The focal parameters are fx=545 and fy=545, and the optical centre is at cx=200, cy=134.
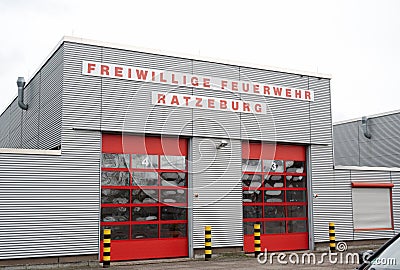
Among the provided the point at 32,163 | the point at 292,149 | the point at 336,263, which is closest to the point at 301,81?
the point at 292,149

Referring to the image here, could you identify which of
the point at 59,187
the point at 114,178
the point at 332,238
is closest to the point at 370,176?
the point at 332,238

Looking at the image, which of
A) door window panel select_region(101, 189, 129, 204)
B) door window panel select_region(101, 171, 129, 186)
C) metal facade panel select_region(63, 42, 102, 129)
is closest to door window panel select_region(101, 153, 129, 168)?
door window panel select_region(101, 171, 129, 186)

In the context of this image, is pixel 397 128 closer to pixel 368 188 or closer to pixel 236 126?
pixel 368 188

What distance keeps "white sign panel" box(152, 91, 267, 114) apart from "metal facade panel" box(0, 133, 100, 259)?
248 cm

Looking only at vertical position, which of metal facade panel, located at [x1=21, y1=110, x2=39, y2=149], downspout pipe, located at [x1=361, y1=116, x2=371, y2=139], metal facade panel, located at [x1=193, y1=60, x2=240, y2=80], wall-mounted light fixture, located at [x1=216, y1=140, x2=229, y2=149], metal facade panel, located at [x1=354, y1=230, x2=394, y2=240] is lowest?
metal facade panel, located at [x1=354, y1=230, x2=394, y2=240]

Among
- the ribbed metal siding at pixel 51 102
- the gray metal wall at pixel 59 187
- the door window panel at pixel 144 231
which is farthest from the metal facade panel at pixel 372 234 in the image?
the ribbed metal siding at pixel 51 102

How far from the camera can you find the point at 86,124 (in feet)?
53.1

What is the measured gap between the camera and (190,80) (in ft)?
59.0

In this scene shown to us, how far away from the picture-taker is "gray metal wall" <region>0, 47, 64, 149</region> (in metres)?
16.5

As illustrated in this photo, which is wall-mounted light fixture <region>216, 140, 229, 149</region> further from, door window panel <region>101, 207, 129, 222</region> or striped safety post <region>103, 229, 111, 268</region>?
striped safety post <region>103, 229, 111, 268</region>

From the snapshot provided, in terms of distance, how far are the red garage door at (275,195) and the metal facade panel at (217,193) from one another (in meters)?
0.47

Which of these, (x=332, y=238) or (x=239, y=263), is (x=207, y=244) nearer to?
(x=239, y=263)

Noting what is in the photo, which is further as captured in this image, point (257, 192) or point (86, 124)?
point (257, 192)

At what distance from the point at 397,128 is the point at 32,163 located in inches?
732
